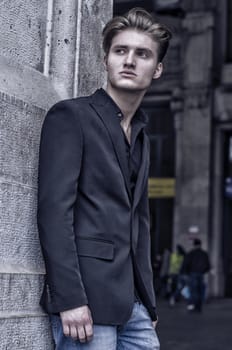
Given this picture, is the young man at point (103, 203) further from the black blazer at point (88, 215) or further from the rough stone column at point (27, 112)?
the rough stone column at point (27, 112)

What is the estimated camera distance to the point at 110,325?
268 centimetres

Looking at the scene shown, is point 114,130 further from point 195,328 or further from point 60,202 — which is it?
point 195,328

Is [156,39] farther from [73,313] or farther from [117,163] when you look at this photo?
[73,313]

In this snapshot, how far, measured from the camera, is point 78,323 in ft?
8.39

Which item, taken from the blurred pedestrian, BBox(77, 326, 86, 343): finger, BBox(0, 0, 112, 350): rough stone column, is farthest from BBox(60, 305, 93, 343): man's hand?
the blurred pedestrian

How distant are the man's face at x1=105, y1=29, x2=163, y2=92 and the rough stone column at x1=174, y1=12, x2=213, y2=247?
54.3ft

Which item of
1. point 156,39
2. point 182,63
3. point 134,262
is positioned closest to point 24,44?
point 156,39

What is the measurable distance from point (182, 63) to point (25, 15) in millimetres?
17658

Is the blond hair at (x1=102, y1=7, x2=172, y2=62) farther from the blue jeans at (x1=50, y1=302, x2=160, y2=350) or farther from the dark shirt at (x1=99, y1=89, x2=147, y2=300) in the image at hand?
the blue jeans at (x1=50, y1=302, x2=160, y2=350)

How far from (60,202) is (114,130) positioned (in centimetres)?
40

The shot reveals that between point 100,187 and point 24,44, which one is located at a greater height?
point 24,44

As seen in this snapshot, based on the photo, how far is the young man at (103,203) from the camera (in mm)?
2605

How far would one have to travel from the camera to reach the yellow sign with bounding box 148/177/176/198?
20.2 meters

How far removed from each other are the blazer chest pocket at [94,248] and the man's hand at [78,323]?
204 millimetres
